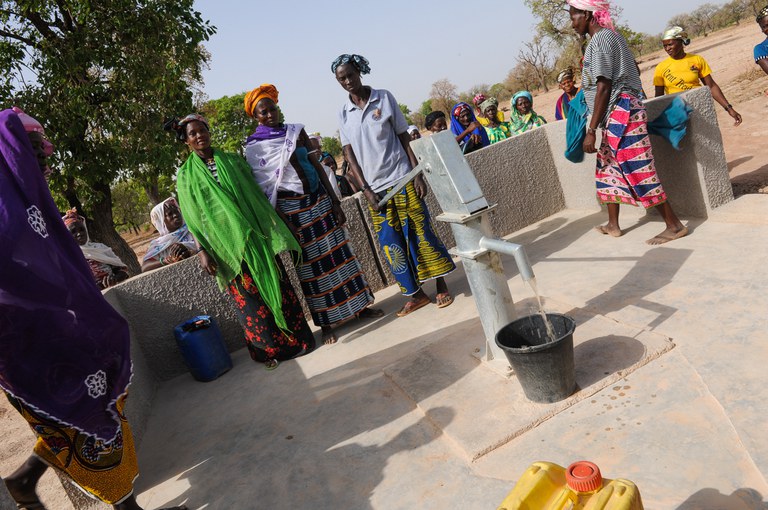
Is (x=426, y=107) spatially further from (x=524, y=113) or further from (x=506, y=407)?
(x=506, y=407)

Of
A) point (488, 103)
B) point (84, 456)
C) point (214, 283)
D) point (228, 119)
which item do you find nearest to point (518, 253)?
point (84, 456)

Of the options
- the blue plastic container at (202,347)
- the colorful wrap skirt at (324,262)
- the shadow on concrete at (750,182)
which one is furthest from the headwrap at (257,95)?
the shadow on concrete at (750,182)

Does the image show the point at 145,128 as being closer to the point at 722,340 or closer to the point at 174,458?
the point at 174,458

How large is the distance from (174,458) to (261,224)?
1611 millimetres

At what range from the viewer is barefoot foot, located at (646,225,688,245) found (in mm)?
4059

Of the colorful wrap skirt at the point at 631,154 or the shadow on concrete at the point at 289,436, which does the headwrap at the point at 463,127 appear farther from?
the shadow on concrete at the point at 289,436

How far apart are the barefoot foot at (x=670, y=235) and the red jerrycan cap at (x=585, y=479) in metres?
2.94

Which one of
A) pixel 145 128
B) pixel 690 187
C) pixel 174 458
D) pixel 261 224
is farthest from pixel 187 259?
pixel 145 128

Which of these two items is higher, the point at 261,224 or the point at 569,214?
the point at 261,224

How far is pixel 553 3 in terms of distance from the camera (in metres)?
31.9

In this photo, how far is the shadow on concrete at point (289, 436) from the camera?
2.61 m

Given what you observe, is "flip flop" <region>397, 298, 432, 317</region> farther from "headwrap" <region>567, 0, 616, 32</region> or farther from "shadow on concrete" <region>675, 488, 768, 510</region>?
"shadow on concrete" <region>675, 488, 768, 510</region>

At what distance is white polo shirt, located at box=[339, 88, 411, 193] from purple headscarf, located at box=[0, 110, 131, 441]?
2189mm

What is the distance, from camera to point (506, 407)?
265 centimetres
